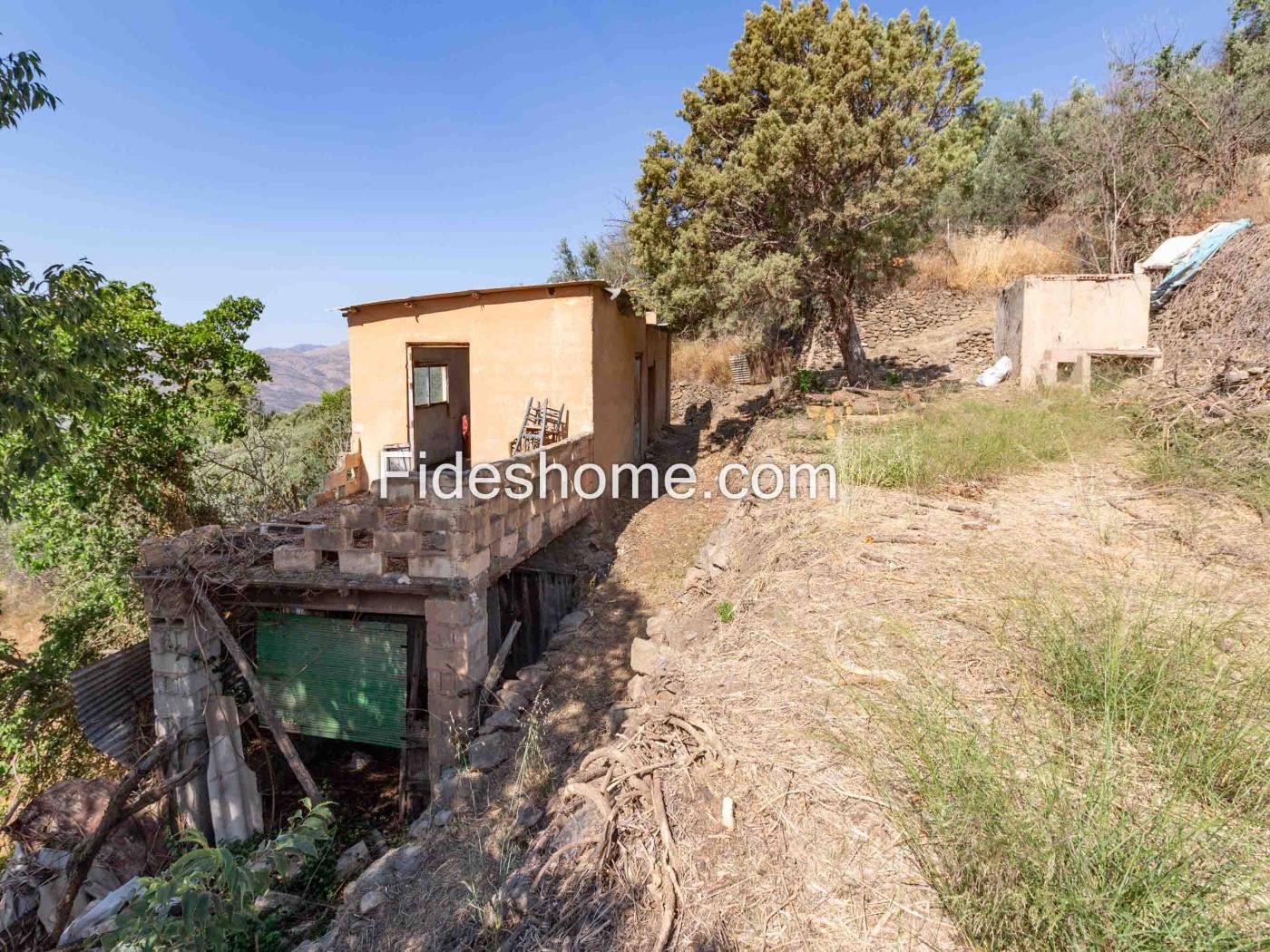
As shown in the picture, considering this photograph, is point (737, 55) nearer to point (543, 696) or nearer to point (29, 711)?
point (543, 696)

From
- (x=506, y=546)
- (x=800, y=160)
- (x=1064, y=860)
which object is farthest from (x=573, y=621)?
(x=800, y=160)

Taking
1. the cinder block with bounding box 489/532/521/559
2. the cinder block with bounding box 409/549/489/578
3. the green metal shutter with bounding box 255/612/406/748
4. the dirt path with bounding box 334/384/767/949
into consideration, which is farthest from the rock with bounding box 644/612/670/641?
the green metal shutter with bounding box 255/612/406/748

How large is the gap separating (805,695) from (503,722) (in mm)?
2907

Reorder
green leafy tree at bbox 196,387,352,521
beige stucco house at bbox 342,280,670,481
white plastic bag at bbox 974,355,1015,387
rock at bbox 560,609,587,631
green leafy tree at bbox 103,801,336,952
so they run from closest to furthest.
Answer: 1. green leafy tree at bbox 103,801,336,952
2. rock at bbox 560,609,587,631
3. beige stucco house at bbox 342,280,670,481
4. green leafy tree at bbox 196,387,352,521
5. white plastic bag at bbox 974,355,1015,387

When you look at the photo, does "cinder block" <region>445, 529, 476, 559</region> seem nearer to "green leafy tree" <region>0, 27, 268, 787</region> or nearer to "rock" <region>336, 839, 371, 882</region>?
"rock" <region>336, 839, 371, 882</region>

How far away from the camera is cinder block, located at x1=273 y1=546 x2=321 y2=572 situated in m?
5.29

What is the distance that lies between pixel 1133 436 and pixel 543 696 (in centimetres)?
695

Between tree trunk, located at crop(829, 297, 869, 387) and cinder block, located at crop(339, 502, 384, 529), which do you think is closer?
cinder block, located at crop(339, 502, 384, 529)

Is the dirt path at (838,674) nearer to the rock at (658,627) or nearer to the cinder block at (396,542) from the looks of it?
the rock at (658,627)

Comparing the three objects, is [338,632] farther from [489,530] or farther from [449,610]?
[489,530]

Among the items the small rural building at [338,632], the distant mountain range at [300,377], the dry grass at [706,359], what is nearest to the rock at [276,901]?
the small rural building at [338,632]

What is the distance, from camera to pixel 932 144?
1030 cm

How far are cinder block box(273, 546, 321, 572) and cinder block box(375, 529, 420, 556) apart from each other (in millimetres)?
648

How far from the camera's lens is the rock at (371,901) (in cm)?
313
